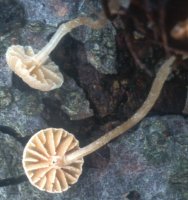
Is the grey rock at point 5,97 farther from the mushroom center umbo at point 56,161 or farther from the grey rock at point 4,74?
the mushroom center umbo at point 56,161

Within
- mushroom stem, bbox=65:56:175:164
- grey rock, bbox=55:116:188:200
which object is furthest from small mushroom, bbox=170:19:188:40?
grey rock, bbox=55:116:188:200

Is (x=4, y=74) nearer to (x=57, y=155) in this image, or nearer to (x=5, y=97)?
(x=5, y=97)

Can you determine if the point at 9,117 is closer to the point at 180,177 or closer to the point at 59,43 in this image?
the point at 59,43

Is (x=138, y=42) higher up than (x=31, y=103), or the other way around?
(x=138, y=42)

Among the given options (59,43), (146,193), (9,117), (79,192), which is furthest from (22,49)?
(146,193)

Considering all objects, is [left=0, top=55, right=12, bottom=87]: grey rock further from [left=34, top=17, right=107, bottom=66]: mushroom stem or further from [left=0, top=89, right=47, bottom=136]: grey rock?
[left=34, top=17, right=107, bottom=66]: mushroom stem

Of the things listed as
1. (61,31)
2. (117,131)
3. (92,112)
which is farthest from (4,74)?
(117,131)

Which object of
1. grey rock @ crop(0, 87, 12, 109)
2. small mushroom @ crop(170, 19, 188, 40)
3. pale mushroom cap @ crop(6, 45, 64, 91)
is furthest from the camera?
grey rock @ crop(0, 87, 12, 109)
